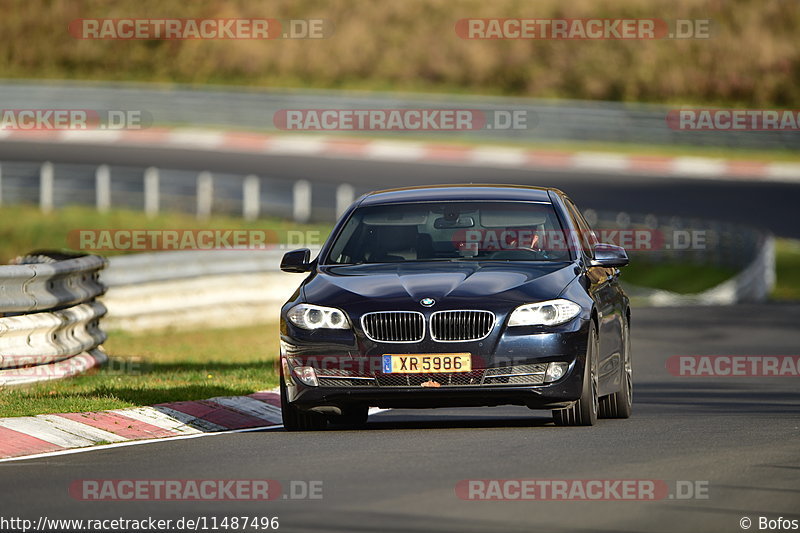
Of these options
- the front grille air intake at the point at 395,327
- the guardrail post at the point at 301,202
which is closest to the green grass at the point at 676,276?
the guardrail post at the point at 301,202

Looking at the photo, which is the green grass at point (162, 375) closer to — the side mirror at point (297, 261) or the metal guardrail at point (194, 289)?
the metal guardrail at point (194, 289)

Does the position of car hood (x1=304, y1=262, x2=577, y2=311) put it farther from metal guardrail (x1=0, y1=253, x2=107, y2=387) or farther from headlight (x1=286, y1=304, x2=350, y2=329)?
metal guardrail (x1=0, y1=253, x2=107, y2=387)

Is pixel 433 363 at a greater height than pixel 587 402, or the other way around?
pixel 433 363

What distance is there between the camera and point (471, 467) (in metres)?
9.05

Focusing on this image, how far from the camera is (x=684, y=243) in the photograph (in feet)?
105

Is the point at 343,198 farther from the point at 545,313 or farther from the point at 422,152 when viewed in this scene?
the point at 545,313

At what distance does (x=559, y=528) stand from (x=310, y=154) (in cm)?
3580

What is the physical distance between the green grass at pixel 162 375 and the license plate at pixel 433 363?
7.75 ft

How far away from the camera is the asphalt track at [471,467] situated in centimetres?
758

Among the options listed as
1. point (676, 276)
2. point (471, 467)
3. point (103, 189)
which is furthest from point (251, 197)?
point (471, 467)

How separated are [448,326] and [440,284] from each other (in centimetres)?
35

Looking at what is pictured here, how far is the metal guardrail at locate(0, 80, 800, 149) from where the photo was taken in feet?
142

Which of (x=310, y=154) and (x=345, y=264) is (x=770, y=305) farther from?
(x=310, y=154)

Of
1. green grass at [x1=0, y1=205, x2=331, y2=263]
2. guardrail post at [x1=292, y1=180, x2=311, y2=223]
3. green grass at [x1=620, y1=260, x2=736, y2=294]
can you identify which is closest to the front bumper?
green grass at [x1=0, y1=205, x2=331, y2=263]
